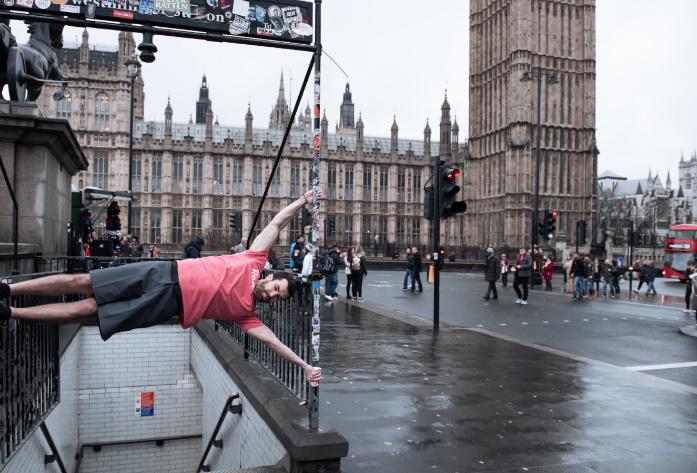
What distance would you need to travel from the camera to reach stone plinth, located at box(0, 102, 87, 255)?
7883 millimetres

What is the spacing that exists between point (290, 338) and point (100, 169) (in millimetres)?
51339

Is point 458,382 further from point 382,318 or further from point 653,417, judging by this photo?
point 382,318

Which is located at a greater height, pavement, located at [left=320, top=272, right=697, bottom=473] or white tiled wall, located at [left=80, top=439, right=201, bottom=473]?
pavement, located at [left=320, top=272, right=697, bottom=473]

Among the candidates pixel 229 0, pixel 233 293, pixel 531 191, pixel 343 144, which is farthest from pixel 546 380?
pixel 343 144

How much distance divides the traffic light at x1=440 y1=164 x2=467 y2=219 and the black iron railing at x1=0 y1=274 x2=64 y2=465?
301 inches

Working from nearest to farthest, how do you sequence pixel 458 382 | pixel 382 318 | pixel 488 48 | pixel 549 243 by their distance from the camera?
pixel 458 382, pixel 382 318, pixel 549 243, pixel 488 48

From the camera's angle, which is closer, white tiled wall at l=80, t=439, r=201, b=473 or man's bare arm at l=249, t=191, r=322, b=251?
man's bare arm at l=249, t=191, r=322, b=251

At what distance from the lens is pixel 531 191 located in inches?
2137

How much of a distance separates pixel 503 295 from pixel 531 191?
34.1m

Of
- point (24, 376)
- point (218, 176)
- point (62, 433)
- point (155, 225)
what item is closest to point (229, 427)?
point (24, 376)

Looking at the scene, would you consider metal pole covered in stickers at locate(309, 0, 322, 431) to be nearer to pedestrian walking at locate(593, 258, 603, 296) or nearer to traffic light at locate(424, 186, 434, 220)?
traffic light at locate(424, 186, 434, 220)

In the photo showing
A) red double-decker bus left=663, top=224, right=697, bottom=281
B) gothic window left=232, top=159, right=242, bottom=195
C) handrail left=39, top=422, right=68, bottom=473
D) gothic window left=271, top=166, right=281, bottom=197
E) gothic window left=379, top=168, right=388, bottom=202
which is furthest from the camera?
gothic window left=379, top=168, right=388, bottom=202

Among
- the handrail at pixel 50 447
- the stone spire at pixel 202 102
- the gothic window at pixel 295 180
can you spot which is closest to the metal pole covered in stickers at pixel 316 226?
the handrail at pixel 50 447

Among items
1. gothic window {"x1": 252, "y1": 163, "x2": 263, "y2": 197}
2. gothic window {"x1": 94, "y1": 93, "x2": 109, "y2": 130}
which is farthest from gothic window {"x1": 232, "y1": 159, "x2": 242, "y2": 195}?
gothic window {"x1": 94, "y1": 93, "x2": 109, "y2": 130}
